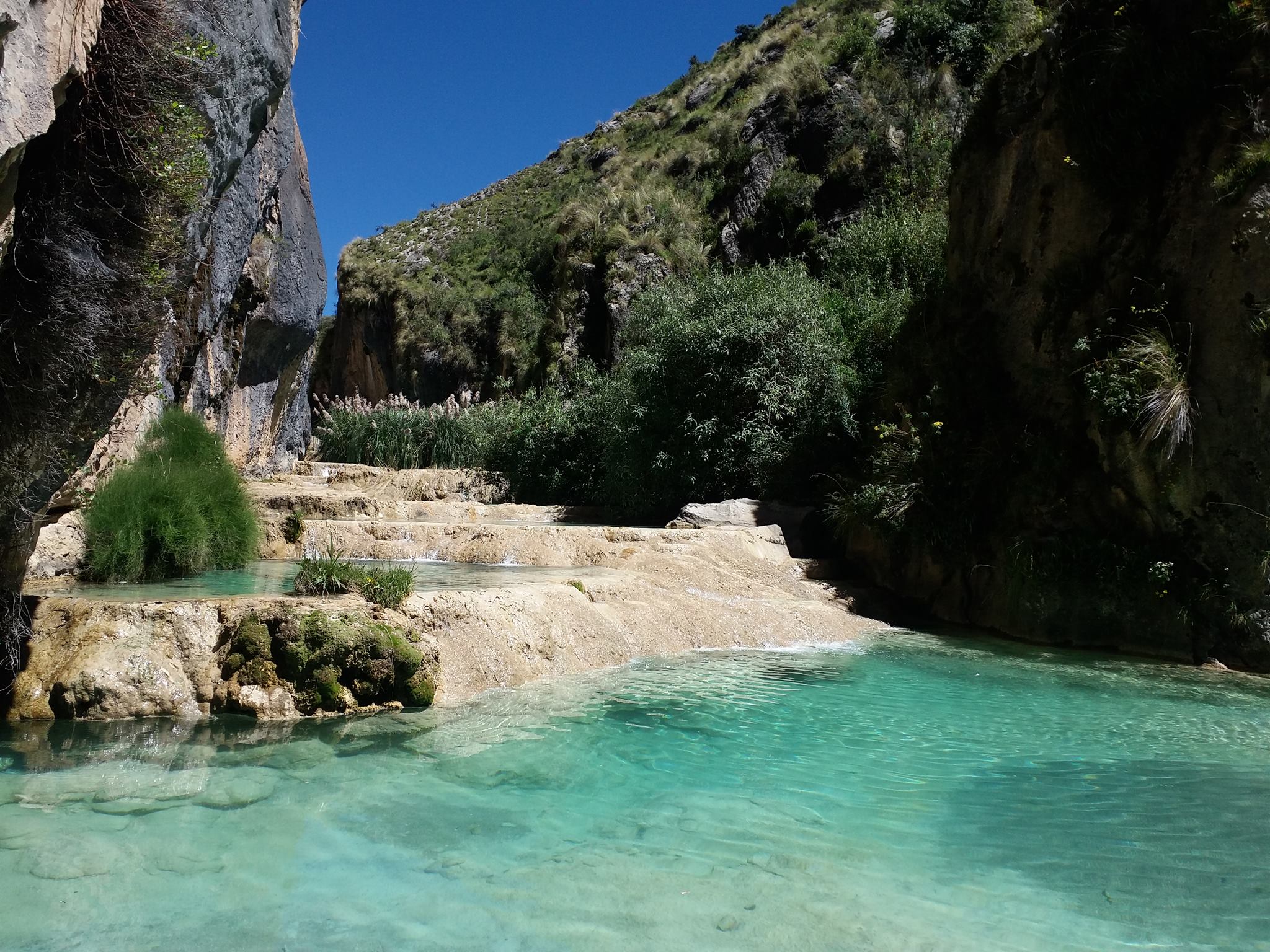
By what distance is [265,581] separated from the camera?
819 centimetres

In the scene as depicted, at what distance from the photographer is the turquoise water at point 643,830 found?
123 inches

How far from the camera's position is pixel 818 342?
47.1 ft

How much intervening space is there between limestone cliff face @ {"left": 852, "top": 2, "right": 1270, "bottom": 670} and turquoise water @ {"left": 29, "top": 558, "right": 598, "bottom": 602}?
489 centimetres

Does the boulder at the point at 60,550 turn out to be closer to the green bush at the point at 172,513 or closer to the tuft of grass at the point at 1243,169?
the green bush at the point at 172,513

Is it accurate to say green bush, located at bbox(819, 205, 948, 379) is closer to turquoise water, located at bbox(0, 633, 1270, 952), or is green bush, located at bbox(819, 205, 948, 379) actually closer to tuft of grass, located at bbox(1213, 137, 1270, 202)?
tuft of grass, located at bbox(1213, 137, 1270, 202)

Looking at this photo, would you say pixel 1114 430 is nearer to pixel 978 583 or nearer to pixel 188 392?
pixel 978 583

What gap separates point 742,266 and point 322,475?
12793 millimetres

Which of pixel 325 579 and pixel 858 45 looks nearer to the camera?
pixel 325 579

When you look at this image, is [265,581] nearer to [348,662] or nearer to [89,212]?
[348,662]

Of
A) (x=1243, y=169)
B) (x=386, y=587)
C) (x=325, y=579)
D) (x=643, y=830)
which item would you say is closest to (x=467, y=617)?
(x=386, y=587)

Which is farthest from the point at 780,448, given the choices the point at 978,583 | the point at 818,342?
the point at 978,583

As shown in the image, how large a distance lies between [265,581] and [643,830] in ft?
17.7

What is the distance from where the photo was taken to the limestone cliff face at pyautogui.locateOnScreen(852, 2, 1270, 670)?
871 cm

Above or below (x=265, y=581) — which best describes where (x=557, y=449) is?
above
